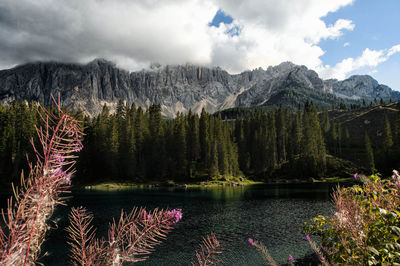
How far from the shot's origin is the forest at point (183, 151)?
252 feet

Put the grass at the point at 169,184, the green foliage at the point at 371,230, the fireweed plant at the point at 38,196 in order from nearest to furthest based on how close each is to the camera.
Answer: the fireweed plant at the point at 38,196
the green foliage at the point at 371,230
the grass at the point at 169,184

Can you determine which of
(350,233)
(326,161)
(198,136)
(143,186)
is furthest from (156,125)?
(350,233)

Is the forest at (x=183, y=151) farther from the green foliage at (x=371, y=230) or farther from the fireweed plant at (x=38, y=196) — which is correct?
the fireweed plant at (x=38, y=196)

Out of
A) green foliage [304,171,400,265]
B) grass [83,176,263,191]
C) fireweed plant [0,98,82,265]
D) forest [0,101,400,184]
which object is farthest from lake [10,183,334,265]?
forest [0,101,400,184]

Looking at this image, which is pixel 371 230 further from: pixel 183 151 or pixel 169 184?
pixel 183 151

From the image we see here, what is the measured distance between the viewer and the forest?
76.8 meters

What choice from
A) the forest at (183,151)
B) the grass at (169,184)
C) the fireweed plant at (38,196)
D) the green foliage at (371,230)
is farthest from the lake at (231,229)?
the forest at (183,151)

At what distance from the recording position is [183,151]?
80062mm

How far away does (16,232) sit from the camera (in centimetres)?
154

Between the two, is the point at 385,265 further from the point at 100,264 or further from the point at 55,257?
the point at 55,257

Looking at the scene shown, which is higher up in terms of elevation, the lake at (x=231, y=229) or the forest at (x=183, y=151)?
the forest at (x=183, y=151)

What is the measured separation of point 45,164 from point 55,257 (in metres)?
23.3

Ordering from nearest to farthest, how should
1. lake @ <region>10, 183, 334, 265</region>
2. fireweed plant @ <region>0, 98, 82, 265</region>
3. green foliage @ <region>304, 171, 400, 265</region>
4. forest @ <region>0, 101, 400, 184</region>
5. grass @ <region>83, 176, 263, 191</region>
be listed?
1. fireweed plant @ <region>0, 98, 82, 265</region>
2. green foliage @ <region>304, 171, 400, 265</region>
3. lake @ <region>10, 183, 334, 265</region>
4. grass @ <region>83, 176, 263, 191</region>
5. forest @ <region>0, 101, 400, 184</region>

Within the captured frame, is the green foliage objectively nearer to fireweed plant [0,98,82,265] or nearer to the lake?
fireweed plant [0,98,82,265]
